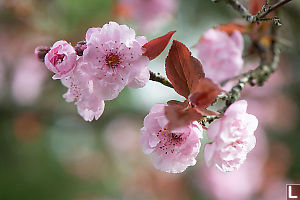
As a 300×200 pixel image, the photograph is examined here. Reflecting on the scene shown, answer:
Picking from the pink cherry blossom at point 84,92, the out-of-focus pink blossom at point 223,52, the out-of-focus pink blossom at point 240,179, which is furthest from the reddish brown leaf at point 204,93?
the out-of-focus pink blossom at point 240,179

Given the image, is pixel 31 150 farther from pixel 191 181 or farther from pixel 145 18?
pixel 145 18

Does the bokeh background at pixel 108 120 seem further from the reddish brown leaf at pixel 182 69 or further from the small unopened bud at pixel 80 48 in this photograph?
the small unopened bud at pixel 80 48

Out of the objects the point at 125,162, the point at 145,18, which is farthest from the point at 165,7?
the point at 125,162

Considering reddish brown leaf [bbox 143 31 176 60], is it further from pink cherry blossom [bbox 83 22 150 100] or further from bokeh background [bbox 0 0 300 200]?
bokeh background [bbox 0 0 300 200]

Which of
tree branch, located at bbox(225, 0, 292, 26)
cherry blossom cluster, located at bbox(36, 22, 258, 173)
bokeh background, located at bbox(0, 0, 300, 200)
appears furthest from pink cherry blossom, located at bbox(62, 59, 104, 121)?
bokeh background, located at bbox(0, 0, 300, 200)

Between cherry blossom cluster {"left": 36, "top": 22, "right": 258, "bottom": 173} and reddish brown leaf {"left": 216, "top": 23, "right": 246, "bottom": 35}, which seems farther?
reddish brown leaf {"left": 216, "top": 23, "right": 246, "bottom": 35}

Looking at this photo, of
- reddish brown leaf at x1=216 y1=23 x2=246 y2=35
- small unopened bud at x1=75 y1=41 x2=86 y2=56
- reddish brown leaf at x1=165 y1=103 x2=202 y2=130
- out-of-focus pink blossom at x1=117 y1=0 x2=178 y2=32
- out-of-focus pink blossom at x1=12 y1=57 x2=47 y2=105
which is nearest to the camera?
reddish brown leaf at x1=165 y1=103 x2=202 y2=130

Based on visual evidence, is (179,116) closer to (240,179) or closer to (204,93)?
(204,93)
